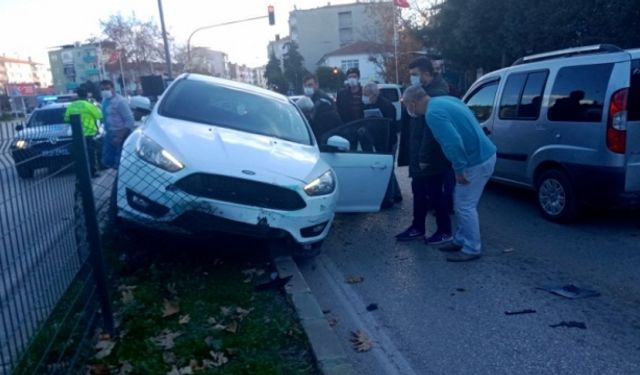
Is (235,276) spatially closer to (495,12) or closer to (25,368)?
(25,368)

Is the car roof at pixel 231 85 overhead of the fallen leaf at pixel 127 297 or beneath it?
overhead

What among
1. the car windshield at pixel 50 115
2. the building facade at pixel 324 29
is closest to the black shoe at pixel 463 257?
the car windshield at pixel 50 115

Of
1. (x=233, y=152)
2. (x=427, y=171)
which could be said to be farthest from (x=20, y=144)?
(x=427, y=171)

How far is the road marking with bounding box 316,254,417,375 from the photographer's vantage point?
3.79 m

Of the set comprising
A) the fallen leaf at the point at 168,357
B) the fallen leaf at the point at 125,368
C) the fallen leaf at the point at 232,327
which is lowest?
the fallen leaf at the point at 232,327

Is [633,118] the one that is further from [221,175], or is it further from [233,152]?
[221,175]

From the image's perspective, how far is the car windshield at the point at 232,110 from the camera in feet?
20.6

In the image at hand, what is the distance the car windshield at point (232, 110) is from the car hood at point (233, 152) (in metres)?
0.25

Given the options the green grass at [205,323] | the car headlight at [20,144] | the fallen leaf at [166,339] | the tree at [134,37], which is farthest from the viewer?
the tree at [134,37]

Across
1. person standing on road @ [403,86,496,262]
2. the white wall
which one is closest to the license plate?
person standing on road @ [403,86,496,262]

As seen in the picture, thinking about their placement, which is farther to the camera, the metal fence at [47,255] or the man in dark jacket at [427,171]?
the man in dark jacket at [427,171]

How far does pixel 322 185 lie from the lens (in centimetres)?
559

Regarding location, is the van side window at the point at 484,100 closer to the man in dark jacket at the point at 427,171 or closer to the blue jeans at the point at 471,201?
the man in dark jacket at the point at 427,171

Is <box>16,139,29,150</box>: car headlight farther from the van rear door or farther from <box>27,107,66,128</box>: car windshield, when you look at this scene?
<box>27,107,66,128</box>: car windshield
